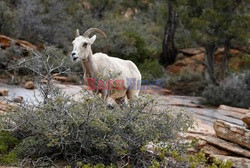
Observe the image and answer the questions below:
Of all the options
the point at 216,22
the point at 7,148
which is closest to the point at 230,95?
the point at 216,22

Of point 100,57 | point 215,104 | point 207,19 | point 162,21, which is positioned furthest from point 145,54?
point 100,57

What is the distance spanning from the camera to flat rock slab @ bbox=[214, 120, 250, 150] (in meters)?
6.46

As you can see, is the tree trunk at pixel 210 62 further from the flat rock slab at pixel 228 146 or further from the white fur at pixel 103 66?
the flat rock slab at pixel 228 146

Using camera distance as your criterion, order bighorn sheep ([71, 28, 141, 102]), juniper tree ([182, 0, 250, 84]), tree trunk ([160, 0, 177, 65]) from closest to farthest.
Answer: bighorn sheep ([71, 28, 141, 102]), juniper tree ([182, 0, 250, 84]), tree trunk ([160, 0, 177, 65])

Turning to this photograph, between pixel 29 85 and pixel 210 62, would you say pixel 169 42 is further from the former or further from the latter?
pixel 29 85

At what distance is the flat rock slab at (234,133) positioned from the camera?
6461 millimetres

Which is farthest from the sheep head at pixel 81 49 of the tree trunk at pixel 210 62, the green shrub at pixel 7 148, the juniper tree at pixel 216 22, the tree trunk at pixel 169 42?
the tree trunk at pixel 169 42

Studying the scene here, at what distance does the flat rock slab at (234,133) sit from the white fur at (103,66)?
1.74 meters

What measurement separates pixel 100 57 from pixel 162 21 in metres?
15.4

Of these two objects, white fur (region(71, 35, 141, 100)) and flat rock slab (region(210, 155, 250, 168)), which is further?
white fur (region(71, 35, 141, 100))

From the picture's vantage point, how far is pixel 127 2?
34.5 m

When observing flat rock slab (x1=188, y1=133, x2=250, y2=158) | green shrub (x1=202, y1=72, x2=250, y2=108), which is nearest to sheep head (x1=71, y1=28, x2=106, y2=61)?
flat rock slab (x1=188, y1=133, x2=250, y2=158)

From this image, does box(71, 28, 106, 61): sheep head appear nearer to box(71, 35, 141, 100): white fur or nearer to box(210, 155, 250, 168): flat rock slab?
box(71, 35, 141, 100): white fur

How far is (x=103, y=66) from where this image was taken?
7703 millimetres
